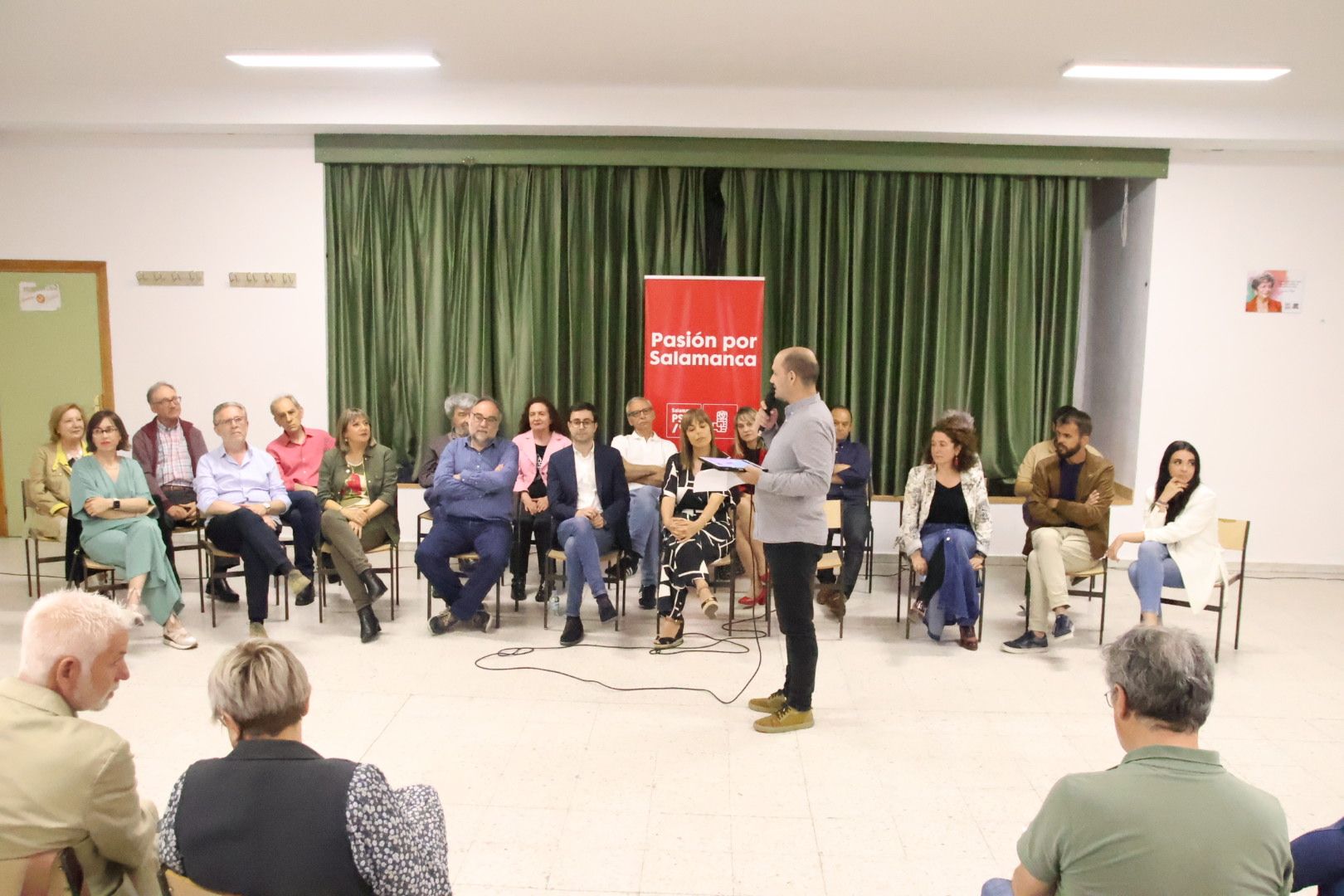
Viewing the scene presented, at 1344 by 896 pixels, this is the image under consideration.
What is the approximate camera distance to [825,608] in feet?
17.3

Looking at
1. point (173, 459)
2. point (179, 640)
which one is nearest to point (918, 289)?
point (173, 459)

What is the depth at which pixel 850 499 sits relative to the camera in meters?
5.51

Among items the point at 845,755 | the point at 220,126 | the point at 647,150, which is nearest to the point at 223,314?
the point at 220,126

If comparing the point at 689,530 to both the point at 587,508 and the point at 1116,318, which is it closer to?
the point at 587,508

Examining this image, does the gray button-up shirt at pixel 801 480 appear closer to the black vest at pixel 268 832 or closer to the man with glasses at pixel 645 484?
the man with glasses at pixel 645 484

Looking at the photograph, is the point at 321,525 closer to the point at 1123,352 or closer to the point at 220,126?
the point at 220,126

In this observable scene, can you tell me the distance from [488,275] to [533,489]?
179cm

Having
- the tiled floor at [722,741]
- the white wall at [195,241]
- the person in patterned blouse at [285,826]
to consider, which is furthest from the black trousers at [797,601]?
the white wall at [195,241]

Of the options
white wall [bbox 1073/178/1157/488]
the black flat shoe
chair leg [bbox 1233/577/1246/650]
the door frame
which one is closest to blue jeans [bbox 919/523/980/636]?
chair leg [bbox 1233/577/1246/650]

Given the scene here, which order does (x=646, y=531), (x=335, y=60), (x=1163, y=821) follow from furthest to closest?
(x=646, y=531)
(x=335, y=60)
(x=1163, y=821)

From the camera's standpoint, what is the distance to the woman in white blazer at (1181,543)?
448cm

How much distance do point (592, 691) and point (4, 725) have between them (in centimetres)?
260

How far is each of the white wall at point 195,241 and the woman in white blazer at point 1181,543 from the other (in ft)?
16.6

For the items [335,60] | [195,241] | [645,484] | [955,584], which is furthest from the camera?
[195,241]
